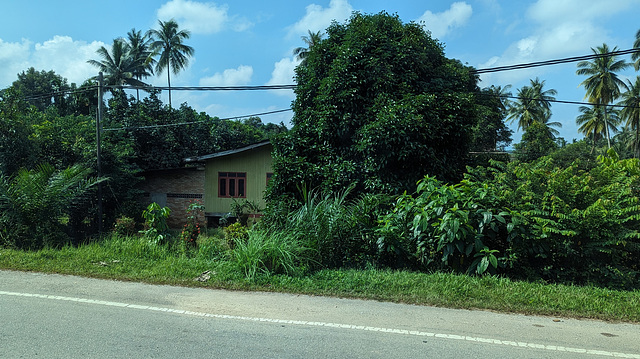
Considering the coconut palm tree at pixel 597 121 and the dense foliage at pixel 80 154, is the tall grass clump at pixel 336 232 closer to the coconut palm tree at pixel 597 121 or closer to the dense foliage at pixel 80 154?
the dense foliage at pixel 80 154

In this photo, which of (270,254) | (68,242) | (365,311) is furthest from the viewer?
(68,242)

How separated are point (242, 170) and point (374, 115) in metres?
10.8

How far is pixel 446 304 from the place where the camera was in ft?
19.0

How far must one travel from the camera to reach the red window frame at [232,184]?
19.8m

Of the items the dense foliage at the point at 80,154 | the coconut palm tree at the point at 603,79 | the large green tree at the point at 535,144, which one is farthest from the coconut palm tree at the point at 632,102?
the dense foliage at the point at 80,154

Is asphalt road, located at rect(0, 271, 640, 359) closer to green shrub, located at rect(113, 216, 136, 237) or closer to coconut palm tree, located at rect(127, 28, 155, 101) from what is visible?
green shrub, located at rect(113, 216, 136, 237)

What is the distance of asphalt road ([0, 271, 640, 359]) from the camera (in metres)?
4.15

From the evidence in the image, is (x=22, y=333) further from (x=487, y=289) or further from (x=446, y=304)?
(x=487, y=289)

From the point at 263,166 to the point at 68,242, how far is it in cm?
1002

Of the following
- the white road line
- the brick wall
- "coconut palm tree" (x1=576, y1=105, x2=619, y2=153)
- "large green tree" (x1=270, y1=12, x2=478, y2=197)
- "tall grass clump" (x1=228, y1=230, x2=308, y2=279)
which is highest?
"coconut palm tree" (x1=576, y1=105, x2=619, y2=153)

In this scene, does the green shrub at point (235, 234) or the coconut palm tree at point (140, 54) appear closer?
the green shrub at point (235, 234)

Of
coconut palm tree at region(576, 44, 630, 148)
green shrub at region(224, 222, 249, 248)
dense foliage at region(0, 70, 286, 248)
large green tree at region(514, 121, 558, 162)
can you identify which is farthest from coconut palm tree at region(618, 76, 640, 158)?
green shrub at region(224, 222, 249, 248)

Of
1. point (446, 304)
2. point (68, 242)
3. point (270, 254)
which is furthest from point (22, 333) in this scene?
point (68, 242)

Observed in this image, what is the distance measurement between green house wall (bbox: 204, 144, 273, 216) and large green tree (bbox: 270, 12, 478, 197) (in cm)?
813
